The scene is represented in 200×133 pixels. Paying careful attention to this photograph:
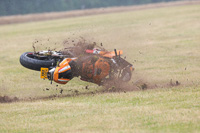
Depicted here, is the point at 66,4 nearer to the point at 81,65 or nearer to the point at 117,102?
the point at 81,65

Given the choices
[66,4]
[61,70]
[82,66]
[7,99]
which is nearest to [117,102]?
[82,66]

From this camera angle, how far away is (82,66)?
35.3ft

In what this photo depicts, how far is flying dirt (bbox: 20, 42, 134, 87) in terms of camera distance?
35.0 feet

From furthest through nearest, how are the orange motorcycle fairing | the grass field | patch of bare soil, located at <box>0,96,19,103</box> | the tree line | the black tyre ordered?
the tree line < the black tyre < patch of bare soil, located at <box>0,96,19,103</box> < the orange motorcycle fairing < the grass field

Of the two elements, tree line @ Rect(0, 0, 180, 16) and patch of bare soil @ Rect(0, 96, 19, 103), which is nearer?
patch of bare soil @ Rect(0, 96, 19, 103)

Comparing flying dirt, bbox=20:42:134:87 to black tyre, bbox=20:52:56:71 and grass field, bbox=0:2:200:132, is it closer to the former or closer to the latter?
black tyre, bbox=20:52:56:71

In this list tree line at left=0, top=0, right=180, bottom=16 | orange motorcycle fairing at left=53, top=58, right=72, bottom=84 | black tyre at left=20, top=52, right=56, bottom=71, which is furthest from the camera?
tree line at left=0, top=0, right=180, bottom=16

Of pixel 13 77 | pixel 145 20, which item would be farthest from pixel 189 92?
pixel 145 20

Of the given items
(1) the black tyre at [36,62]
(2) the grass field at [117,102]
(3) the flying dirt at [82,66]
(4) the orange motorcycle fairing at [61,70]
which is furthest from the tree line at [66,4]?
(4) the orange motorcycle fairing at [61,70]

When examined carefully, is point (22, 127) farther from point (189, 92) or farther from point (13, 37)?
point (13, 37)

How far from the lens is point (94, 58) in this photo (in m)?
10.8

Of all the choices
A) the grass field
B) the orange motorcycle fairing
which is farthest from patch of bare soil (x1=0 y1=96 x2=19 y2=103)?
the orange motorcycle fairing

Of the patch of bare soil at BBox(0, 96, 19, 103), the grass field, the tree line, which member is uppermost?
the tree line

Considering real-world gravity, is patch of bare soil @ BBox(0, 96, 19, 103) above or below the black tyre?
below
